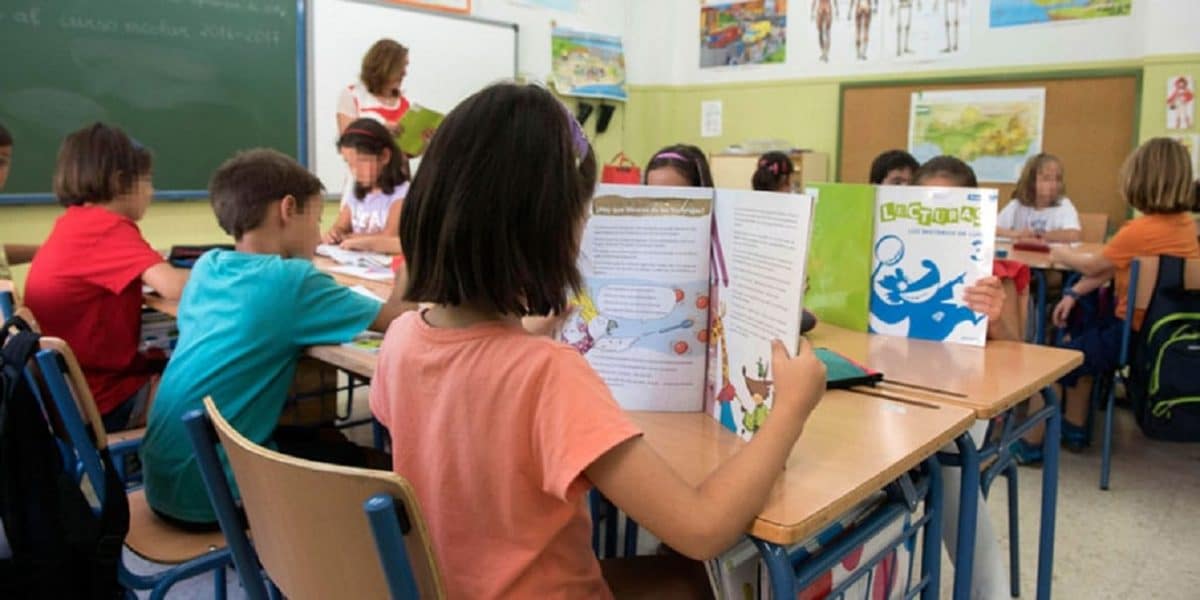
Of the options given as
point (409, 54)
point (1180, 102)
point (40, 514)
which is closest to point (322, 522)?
point (40, 514)

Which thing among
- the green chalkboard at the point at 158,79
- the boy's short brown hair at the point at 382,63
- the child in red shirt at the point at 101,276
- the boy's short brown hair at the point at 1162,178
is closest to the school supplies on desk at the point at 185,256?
the child in red shirt at the point at 101,276

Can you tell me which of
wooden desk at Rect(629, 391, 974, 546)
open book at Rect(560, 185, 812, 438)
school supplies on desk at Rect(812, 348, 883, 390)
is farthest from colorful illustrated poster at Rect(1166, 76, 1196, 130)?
open book at Rect(560, 185, 812, 438)

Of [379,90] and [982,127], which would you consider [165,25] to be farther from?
[982,127]

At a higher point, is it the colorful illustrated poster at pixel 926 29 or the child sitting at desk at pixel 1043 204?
the colorful illustrated poster at pixel 926 29

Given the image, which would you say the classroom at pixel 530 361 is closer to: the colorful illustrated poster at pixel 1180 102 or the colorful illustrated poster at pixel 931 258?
the colorful illustrated poster at pixel 931 258

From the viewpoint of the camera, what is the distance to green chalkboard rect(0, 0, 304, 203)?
3.76m

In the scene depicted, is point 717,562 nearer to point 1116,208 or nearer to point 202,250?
point 202,250

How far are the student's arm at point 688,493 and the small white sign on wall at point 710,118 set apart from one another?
222 inches

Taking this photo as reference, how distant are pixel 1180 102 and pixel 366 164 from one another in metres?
3.89

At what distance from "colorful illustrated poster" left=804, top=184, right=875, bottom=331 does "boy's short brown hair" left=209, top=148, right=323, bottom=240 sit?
1048 millimetres

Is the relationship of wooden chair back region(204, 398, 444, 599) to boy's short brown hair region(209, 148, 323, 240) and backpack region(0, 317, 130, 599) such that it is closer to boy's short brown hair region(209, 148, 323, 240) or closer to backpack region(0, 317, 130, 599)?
backpack region(0, 317, 130, 599)

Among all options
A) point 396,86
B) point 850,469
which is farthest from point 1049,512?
point 396,86

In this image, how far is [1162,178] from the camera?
3.10 m

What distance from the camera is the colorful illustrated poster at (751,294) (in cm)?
109
